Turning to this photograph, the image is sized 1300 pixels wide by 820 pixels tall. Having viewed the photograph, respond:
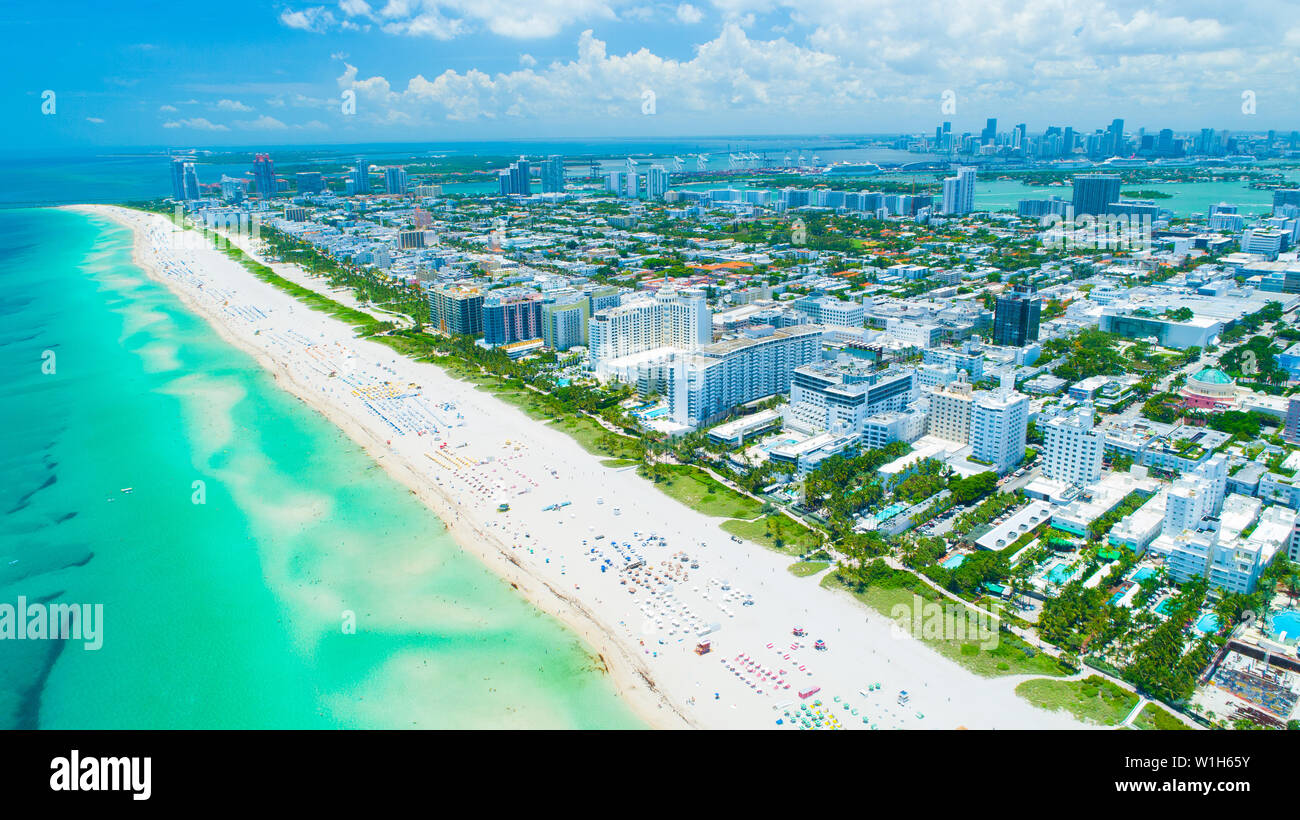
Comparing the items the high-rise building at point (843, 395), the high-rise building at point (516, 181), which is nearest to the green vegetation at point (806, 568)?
the high-rise building at point (843, 395)

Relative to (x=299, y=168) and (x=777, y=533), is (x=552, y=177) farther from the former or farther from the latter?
(x=777, y=533)

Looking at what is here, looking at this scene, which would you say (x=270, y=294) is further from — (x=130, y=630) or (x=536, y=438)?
(x=130, y=630)

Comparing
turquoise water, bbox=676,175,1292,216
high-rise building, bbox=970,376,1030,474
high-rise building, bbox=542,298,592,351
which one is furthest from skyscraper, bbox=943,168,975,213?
high-rise building, bbox=970,376,1030,474

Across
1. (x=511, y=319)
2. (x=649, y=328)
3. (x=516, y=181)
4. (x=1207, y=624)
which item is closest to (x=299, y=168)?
(x=516, y=181)

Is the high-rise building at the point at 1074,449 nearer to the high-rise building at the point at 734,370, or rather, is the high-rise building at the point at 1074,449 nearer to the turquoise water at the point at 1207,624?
the turquoise water at the point at 1207,624

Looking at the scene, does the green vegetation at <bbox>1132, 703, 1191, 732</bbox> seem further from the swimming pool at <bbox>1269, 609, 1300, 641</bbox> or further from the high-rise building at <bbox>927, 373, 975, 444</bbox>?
the high-rise building at <bbox>927, 373, 975, 444</bbox>
